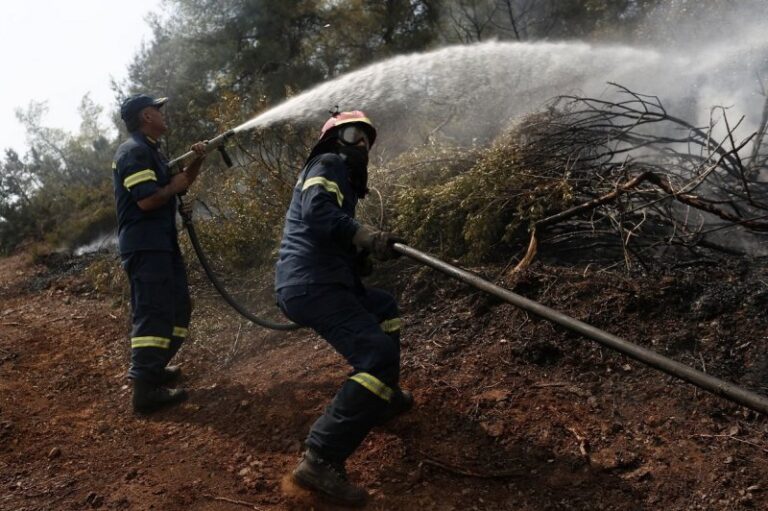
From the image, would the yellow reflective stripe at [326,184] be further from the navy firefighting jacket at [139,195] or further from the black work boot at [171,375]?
the black work boot at [171,375]

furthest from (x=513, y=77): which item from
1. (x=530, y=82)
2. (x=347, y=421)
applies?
(x=347, y=421)

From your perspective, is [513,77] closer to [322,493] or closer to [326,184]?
[326,184]

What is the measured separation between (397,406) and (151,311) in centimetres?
188

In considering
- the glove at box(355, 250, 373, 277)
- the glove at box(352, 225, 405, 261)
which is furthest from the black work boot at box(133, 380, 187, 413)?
the glove at box(352, 225, 405, 261)

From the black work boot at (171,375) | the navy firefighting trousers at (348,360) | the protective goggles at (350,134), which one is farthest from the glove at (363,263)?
the black work boot at (171,375)

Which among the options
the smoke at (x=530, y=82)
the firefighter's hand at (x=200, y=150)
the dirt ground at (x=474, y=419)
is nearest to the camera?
the dirt ground at (x=474, y=419)

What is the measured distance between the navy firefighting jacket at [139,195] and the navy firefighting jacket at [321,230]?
4.80 ft

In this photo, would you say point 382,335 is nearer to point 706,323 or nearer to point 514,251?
point 706,323

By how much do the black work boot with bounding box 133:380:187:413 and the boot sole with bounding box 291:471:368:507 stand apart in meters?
1.61

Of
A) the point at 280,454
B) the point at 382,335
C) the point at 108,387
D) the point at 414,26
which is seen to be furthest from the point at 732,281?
the point at 414,26

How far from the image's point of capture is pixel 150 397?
3.88m

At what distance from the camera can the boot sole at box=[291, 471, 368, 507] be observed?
8.41 ft

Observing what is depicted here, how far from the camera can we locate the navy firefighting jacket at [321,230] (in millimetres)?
2680

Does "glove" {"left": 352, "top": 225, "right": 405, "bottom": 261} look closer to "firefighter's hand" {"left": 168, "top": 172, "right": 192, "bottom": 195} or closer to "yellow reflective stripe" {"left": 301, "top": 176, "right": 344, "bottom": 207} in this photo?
"yellow reflective stripe" {"left": 301, "top": 176, "right": 344, "bottom": 207}
